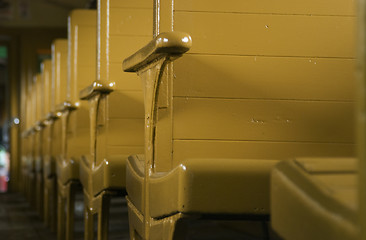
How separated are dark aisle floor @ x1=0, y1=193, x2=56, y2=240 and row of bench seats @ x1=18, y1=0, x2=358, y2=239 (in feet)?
4.13

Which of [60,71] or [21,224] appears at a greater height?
[60,71]

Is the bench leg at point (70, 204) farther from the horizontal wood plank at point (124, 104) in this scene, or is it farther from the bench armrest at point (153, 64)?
the bench armrest at point (153, 64)

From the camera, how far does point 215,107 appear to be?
171cm

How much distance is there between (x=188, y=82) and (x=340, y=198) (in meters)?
1.13

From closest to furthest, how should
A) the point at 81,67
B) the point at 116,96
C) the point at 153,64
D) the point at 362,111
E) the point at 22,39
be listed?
the point at 362,111 < the point at 153,64 < the point at 116,96 < the point at 81,67 < the point at 22,39

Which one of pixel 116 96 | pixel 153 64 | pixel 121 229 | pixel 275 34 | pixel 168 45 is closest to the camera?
pixel 168 45

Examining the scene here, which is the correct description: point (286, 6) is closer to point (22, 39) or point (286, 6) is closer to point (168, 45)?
point (168, 45)

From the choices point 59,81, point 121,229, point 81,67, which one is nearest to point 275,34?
point 81,67

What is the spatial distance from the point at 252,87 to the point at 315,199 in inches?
43.9

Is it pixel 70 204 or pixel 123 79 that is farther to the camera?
pixel 70 204

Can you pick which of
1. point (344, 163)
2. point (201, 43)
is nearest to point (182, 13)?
point (201, 43)

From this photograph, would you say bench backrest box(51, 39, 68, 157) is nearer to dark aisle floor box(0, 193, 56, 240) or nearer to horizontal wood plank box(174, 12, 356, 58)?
dark aisle floor box(0, 193, 56, 240)

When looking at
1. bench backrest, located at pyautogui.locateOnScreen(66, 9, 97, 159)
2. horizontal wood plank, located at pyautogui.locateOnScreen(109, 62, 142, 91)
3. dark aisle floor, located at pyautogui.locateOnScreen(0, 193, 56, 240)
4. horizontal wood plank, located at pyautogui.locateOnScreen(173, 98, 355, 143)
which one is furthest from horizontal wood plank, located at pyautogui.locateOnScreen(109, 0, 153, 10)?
dark aisle floor, located at pyautogui.locateOnScreen(0, 193, 56, 240)

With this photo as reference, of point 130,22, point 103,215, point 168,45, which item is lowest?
point 103,215
